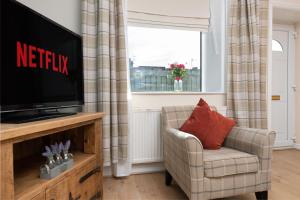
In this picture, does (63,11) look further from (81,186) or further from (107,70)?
(81,186)

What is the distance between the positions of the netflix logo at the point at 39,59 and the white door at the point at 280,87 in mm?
3262

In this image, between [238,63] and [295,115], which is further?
[295,115]

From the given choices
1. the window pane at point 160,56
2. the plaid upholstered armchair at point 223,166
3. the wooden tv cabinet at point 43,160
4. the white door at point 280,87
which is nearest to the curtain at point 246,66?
the window pane at point 160,56

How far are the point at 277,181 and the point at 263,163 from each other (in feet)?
2.56

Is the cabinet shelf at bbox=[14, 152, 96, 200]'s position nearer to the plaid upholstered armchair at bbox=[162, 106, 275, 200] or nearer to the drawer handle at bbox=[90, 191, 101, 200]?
the drawer handle at bbox=[90, 191, 101, 200]

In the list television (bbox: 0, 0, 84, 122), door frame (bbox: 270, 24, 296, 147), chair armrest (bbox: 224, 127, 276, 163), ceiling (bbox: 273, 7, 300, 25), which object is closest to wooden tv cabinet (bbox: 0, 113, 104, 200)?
television (bbox: 0, 0, 84, 122)

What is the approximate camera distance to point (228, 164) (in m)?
1.53

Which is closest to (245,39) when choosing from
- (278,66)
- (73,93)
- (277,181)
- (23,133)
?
(278,66)

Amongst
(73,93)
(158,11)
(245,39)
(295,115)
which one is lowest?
(295,115)

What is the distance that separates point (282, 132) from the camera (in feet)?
11.5

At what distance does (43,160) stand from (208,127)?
1.32m

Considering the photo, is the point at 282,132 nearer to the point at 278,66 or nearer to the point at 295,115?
the point at 295,115

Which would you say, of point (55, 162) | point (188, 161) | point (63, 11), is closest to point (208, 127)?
point (188, 161)

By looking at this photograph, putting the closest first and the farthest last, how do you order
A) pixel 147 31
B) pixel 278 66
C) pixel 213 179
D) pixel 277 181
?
pixel 213 179, pixel 277 181, pixel 147 31, pixel 278 66
